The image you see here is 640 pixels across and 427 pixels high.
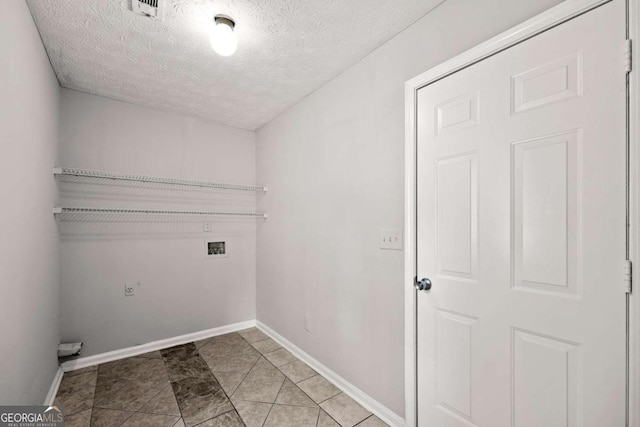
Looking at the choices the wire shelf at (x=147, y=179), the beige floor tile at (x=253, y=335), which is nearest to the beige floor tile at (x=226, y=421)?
the beige floor tile at (x=253, y=335)

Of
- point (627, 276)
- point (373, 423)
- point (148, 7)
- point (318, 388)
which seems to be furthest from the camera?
point (318, 388)

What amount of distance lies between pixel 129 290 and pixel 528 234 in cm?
326

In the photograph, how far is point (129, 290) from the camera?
110 inches

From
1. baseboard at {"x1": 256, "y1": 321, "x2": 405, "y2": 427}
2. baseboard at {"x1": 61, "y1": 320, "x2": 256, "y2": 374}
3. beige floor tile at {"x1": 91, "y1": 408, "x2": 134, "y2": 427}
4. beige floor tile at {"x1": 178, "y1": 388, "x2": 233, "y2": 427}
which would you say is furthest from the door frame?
baseboard at {"x1": 61, "y1": 320, "x2": 256, "y2": 374}

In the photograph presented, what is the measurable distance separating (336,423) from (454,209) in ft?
5.05

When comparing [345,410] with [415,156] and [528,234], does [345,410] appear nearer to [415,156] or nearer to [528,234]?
[528,234]

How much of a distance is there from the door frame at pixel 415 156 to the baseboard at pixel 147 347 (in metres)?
2.32

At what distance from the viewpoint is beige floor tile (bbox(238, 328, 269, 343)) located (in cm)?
316

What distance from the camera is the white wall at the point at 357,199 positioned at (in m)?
1.62

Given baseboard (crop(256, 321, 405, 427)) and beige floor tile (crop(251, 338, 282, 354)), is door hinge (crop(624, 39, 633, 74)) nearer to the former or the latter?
baseboard (crop(256, 321, 405, 427))

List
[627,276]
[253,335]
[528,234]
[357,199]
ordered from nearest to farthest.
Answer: [627,276], [528,234], [357,199], [253,335]

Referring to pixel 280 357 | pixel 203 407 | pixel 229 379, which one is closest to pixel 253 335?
pixel 280 357

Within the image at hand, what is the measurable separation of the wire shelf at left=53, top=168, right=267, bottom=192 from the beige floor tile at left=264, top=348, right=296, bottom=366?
177 cm

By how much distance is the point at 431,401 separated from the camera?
5.15 ft
